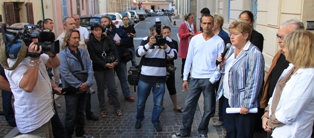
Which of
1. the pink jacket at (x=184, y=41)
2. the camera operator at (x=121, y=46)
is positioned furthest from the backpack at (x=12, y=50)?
the pink jacket at (x=184, y=41)

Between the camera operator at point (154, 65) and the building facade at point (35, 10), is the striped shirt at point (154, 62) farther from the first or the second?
the building facade at point (35, 10)

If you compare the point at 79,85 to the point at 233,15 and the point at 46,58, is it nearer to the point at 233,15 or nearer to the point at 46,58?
the point at 46,58

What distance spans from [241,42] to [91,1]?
2929cm

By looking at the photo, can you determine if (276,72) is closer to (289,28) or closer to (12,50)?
(289,28)

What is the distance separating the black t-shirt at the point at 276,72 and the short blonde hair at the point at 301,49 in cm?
87

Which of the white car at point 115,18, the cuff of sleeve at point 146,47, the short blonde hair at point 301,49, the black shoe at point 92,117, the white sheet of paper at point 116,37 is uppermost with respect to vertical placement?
the white car at point 115,18

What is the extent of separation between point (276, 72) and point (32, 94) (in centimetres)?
266

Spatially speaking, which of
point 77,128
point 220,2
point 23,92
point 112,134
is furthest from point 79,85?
point 220,2

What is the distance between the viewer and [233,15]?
909 centimetres

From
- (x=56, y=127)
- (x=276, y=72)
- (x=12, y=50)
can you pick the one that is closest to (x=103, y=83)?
(x=56, y=127)

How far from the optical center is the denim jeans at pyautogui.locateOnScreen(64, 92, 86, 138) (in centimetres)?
416

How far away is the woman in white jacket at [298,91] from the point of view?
227 centimetres

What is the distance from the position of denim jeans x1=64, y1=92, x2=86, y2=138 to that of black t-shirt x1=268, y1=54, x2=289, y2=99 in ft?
8.75

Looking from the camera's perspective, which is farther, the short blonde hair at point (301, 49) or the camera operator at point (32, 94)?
the camera operator at point (32, 94)
